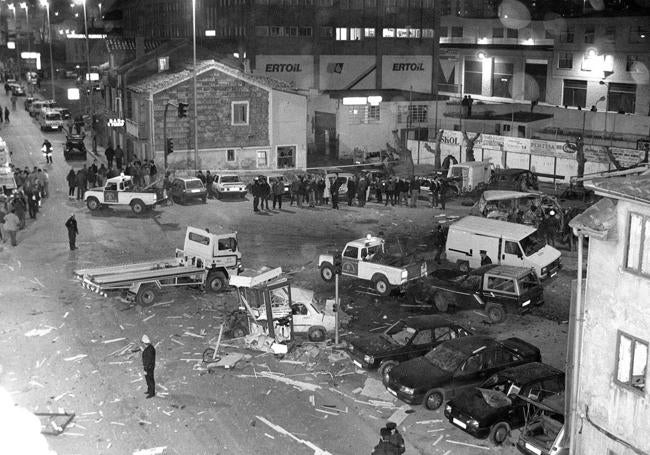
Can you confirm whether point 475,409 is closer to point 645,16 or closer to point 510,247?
point 510,247

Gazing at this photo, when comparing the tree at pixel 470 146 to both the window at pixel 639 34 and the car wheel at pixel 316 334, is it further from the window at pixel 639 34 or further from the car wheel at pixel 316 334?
the window at pixel 639 34

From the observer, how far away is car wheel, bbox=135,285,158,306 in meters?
23.9

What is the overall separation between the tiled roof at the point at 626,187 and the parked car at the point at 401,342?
22.6ft

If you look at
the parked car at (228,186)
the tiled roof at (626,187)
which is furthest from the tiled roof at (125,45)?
the tiled roof at (626,187)

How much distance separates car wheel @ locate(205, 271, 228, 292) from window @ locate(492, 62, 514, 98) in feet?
203

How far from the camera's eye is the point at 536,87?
79.3 m

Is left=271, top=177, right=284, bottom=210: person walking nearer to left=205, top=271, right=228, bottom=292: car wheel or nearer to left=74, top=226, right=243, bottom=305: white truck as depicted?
left=74, top=226, right=243, bottom=305: white truck

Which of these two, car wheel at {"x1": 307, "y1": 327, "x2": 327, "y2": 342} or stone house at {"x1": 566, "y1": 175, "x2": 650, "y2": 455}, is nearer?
stone house at {"x1": 566, "y1": 175, "x2": 650, "y2": 455}

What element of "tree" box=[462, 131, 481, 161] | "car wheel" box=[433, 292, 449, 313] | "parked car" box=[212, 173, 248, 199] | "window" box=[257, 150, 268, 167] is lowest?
"car wheel" box=[433, 292, 449, 313]

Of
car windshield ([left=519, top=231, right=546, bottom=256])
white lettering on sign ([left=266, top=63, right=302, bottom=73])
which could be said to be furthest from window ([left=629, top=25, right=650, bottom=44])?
car windshield ([left=519, top=231, right=546, bottom=256])

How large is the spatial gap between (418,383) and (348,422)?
5.74ft

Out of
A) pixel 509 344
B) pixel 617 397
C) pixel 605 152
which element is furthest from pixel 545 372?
pixel 605 152

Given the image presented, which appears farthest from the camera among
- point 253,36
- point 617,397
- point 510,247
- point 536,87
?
point 536,87

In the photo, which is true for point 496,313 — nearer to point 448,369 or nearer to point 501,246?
point 501,246
